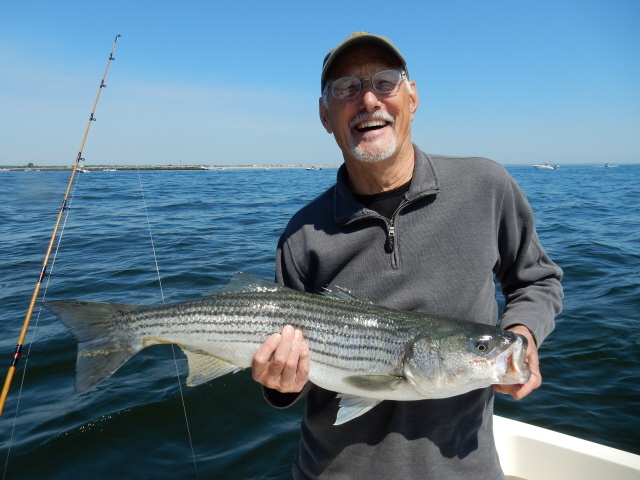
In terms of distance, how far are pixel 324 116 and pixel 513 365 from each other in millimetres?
2386

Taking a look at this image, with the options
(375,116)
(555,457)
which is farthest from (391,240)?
(555,457)

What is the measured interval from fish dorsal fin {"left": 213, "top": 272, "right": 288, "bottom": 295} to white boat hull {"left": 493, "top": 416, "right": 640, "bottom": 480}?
10.8ft

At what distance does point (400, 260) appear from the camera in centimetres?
306

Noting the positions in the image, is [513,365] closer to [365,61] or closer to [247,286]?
[247,286]

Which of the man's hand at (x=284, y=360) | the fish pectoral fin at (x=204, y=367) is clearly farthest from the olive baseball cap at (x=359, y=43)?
the fish pectoral fin at (x=204, y=367)

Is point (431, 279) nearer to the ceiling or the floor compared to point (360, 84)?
nearer to the floor

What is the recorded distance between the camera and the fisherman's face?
10.5 ft

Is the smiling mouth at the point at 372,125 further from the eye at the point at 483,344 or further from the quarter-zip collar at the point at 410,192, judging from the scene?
the eye at the point at 483,344

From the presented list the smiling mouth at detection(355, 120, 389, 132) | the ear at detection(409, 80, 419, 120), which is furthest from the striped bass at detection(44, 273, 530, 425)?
the ear at detection(409, 80, 419, 120)

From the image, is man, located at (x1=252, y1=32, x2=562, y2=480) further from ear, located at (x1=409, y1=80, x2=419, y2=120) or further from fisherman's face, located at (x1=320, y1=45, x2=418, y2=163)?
ear, located at (x1=409, y1=80, x2=419, y2=120)

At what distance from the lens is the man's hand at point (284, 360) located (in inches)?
120

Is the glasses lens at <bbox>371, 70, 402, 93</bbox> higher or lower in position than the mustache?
higher

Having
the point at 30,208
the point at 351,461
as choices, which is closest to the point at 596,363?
the point at 351,461

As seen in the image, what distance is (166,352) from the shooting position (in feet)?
28.1
